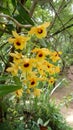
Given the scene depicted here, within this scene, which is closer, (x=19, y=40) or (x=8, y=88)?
(x=8, y=88)

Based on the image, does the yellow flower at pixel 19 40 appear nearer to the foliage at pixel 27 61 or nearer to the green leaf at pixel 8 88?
the foliage at pixel 27 61

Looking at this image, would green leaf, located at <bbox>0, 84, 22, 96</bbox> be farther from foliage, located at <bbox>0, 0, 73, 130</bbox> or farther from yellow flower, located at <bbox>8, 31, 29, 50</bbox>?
yellow flower, located at <bbox>8, 31, 29, 50</bbox>

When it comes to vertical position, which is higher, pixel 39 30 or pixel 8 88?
pixel 39 30

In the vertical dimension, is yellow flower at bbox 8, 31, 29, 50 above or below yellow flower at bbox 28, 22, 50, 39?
below

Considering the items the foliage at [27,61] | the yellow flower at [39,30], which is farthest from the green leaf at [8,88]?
the yellow flower at [39,30]

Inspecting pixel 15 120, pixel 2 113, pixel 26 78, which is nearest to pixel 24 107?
pixel 15 120

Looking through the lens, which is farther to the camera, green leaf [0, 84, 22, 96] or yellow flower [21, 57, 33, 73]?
yellow flower [21, 57, 33, 73]

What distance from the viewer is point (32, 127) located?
1.53 meters

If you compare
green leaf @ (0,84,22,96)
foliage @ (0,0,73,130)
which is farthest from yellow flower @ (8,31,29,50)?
green leaf @ (0,84,22,96)

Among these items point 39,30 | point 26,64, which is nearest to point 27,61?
point 26,64

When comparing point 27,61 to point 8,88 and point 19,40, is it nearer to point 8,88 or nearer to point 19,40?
point 19,40

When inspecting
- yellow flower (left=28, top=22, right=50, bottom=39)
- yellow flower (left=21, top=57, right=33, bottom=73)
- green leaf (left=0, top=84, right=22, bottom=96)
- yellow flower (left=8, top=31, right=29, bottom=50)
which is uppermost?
yellow flower (left=28, top=22, right=50, bottom=39)

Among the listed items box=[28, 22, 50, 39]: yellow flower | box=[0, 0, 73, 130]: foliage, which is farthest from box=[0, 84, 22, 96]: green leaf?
box=[28, 22, 50, 39]: yellow flower

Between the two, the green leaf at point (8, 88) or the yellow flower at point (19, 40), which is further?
the yellow flower at point (19, 40)
